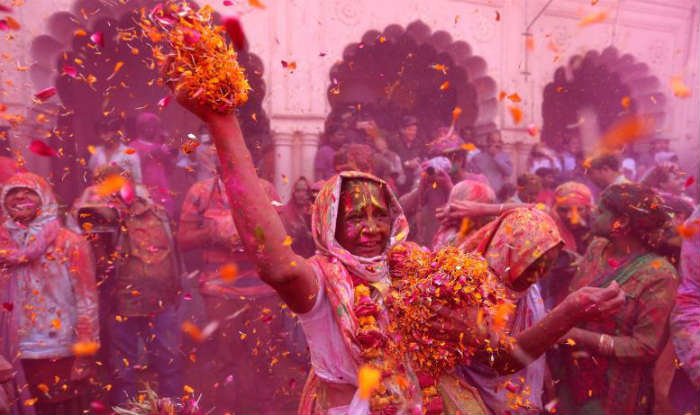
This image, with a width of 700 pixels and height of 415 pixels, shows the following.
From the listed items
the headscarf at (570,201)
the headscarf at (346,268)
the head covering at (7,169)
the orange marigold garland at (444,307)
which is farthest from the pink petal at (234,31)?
the headscarf at (570,201)

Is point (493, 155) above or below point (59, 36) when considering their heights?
below

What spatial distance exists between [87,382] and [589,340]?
3821 mm

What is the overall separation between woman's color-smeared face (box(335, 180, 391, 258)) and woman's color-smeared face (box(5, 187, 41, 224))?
9.34ft

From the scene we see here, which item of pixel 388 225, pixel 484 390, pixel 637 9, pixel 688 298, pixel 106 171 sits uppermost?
pixel 637 9

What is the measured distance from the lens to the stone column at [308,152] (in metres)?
6.30

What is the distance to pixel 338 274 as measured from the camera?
7.14ft

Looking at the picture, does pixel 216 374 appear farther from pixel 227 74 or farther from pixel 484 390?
pixel 227 74

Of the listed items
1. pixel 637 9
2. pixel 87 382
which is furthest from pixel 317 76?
pixel 637 9

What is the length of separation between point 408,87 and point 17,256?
6.63m

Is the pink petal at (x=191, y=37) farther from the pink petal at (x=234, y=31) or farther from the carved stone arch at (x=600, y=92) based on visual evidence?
the carved stone arch at (x=600, y=92)

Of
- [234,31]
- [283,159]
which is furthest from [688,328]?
[283,159]

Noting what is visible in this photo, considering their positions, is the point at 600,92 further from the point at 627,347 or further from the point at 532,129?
the point at 627,347

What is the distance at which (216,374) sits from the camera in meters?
5.04

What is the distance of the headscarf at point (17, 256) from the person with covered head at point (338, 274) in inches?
105
